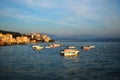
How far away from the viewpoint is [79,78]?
36.4 meters

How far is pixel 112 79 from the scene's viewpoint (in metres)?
35.8

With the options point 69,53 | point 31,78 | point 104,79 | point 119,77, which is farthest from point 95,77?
point 69,53

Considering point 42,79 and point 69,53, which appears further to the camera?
point 69,53

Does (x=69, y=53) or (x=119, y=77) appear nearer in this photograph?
(x=119, y=77)

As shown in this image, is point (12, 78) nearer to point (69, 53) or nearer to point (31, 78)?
point (31, 78)

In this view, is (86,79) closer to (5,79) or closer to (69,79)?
(69,79)

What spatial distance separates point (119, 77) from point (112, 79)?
2326mm

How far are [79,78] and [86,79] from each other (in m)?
1.44

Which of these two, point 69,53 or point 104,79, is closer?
point 104,79

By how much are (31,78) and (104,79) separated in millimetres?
13799

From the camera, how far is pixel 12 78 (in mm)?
36812

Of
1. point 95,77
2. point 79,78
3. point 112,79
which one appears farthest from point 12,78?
point 112,79

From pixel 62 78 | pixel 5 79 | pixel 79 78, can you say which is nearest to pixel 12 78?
pixel 5 79

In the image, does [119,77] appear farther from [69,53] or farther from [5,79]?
[69,53]
